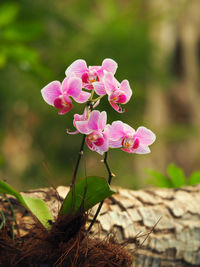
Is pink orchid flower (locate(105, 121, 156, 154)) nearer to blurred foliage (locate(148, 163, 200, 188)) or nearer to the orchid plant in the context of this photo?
the orchid plant

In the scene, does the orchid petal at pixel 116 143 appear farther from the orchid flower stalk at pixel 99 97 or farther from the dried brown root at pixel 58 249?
the dried brown root at pixel 58 249

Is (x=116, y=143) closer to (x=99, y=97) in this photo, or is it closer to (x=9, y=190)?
(x=99, y=97)

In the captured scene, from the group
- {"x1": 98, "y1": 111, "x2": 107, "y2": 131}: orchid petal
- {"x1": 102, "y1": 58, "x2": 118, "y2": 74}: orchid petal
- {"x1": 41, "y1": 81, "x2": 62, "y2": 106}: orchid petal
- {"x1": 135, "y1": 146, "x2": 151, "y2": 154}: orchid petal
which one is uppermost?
{"x1": 102, "y1": 58, "x2": 118, "y2": 74}: orchid petal

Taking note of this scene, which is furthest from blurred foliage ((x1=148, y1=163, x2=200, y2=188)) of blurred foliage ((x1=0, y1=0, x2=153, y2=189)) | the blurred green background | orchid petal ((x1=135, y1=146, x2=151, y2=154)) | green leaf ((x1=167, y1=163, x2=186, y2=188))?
blurred foliage ((x1=0, y1=0, x2=153, y2=189))

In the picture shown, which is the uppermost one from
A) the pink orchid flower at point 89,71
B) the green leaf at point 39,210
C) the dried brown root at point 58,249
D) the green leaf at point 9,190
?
the pink orchid flower at point 89,71

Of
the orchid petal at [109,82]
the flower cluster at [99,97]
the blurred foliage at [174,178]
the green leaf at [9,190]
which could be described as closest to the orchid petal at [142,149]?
the flower cluster at [99,97]

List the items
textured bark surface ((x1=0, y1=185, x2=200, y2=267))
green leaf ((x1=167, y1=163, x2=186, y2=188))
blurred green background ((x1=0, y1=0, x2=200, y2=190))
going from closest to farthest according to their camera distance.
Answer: textured bark surface ((x1=0, y1=185, x2=200, y2=267))
green leaf ((x1=167, y1=163, x2=186, y2=188))
blurred green background ((x1=0, y1=0, x2=200, y2=190))
